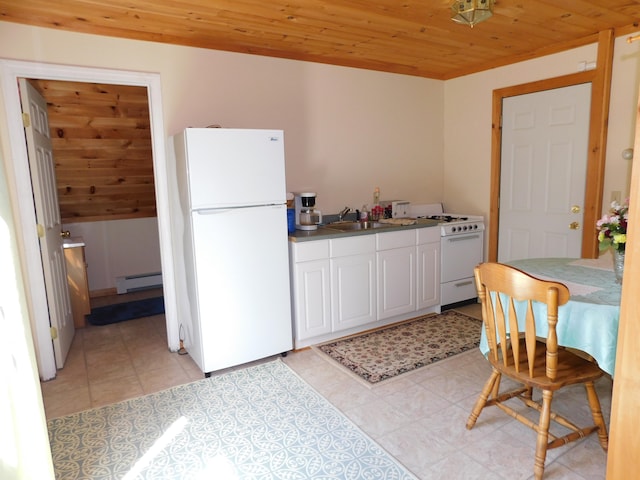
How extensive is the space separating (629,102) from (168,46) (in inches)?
136

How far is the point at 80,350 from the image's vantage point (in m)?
3.45

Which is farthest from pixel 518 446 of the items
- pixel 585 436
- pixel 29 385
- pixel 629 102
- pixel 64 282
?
pixel 64 282

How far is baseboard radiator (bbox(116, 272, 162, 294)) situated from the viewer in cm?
523

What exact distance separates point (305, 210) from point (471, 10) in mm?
1852

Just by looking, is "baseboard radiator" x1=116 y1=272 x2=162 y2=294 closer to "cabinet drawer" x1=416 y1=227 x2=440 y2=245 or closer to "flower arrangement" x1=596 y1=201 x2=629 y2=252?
"cabinet drawer" x1=416 y1=227 x2=440 y2=245

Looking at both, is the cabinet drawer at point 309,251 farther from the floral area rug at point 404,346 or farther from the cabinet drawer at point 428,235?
the cabinet drawer at point 428,235

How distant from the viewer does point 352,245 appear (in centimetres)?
339

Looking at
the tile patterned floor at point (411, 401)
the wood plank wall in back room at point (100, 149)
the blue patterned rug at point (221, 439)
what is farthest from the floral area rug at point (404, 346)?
the wood plank wall in back room at point (100, 149)

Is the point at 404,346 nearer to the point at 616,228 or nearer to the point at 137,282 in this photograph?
the point at 616,228

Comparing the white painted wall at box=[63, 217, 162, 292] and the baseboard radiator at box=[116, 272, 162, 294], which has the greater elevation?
the white painted wall at box=[63, 217, 162, 292]

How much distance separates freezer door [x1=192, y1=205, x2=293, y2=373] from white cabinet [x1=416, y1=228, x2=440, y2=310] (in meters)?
1.36

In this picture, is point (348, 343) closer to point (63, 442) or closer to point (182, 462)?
point (182, 462)

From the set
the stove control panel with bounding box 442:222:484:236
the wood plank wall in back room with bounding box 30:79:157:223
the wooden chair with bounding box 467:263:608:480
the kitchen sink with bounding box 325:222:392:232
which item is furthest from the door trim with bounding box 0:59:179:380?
the stove control panel with bounding box 442:222:484:236

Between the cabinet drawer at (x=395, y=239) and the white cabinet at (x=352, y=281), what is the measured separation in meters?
0.07
